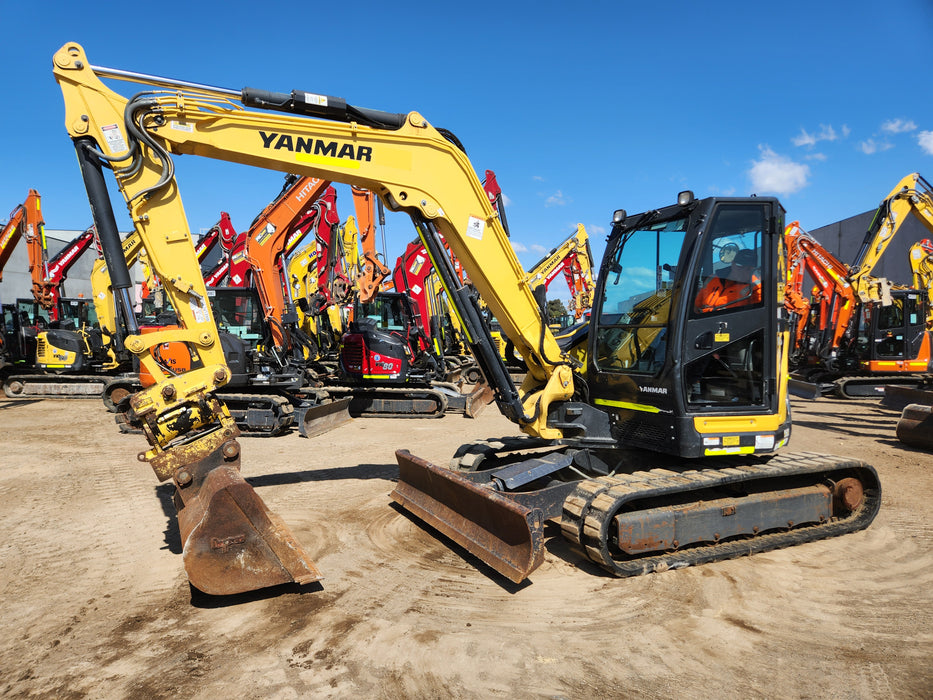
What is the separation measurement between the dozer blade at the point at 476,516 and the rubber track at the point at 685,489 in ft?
1.16

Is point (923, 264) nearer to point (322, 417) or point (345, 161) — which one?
point (322, 417)

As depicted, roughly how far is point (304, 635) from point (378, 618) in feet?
1.49

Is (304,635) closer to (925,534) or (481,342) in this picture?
(481,342)

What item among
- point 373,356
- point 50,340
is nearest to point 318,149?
point 373,356

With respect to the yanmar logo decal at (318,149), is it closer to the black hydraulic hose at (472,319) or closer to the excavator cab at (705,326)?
the black hydraulic hose at (472,319)

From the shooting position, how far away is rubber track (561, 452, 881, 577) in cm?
409

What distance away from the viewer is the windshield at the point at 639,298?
15.5ft

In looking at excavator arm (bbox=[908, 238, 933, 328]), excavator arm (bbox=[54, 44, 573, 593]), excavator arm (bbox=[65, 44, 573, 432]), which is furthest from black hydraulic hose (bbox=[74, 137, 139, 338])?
excavator arm (bbox=[908, 238, 933, 328])

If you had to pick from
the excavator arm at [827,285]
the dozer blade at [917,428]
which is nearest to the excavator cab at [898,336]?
the excavator arm at [827,285]

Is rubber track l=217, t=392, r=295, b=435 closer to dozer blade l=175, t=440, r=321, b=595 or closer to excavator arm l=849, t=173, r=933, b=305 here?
dozer blade l=175, t=440, r=321, b=595

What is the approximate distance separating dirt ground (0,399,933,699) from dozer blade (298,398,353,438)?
11.0 ft

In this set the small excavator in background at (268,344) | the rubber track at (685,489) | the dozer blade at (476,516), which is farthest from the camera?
the small excavator in background at (268,344)

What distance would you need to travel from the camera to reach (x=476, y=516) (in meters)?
4.48

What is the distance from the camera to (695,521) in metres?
4.43
